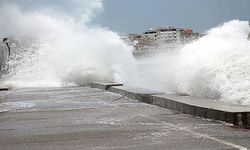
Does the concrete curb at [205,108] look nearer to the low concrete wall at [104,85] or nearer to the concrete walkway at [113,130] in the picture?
the concrete walkway at [113,130]

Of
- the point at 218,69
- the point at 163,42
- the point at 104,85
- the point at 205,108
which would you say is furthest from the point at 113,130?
the point at 163,42

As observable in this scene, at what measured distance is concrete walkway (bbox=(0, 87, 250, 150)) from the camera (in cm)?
594

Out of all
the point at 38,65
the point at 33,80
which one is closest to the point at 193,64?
the point at 33,80

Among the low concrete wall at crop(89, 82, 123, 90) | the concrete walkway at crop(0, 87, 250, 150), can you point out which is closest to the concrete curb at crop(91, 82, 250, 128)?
the concrete walkway at crop(0, 87, 250, 150)

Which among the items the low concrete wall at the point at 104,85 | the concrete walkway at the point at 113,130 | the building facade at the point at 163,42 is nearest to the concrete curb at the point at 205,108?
the concrete walkway at the point at 113,130

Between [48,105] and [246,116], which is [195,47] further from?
[246,116]

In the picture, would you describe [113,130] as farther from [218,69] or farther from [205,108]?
[218,69]

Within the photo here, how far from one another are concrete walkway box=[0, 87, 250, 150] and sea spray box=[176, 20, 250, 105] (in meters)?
1.96

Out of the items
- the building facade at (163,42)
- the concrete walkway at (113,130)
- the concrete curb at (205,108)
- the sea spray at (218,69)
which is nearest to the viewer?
the concrete walkway at (113,130)

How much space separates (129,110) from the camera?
10.1 meters

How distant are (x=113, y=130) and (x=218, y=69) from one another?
5809mm

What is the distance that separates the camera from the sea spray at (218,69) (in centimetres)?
1093

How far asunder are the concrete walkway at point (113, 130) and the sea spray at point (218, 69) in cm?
196

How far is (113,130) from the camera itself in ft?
23.6
